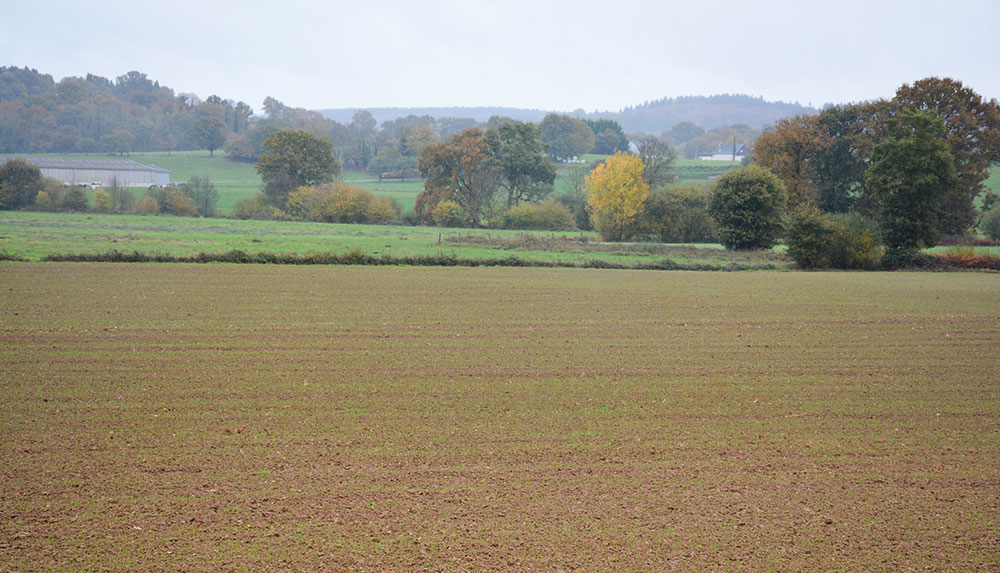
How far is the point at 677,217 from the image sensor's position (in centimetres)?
6450

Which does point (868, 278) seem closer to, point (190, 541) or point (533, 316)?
point (533, 316)

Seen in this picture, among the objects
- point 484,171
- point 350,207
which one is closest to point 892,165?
point 484,171

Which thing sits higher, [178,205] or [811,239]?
[178,205]

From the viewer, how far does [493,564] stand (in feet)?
22.0

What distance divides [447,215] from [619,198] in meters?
19.8

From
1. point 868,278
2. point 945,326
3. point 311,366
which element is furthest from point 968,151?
point 311,366

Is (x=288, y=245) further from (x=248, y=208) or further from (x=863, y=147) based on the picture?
(x=863, y=147)

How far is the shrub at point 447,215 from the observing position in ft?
251

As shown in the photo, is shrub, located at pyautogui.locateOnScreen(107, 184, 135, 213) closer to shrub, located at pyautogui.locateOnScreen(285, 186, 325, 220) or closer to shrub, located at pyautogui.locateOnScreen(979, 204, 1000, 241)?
shrub, located at pyautogui.locateOnScreen(285, 186, 325, 220)

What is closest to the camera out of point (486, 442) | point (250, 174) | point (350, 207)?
point (486, 442)

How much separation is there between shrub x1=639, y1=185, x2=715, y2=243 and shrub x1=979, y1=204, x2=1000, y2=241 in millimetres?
21420

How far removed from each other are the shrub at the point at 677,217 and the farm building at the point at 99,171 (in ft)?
249

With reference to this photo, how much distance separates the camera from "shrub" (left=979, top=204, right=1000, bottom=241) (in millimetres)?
59766

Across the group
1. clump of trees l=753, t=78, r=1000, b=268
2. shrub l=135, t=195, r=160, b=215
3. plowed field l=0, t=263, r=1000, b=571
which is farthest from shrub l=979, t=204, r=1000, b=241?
shrub l=135, t=195, r=160, b=215
